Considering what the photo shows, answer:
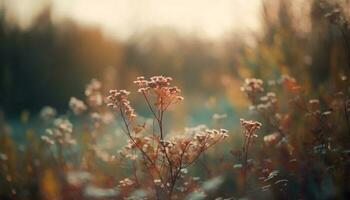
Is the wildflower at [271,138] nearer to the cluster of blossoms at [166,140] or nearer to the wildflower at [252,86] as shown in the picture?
the wildflower at [252,86]

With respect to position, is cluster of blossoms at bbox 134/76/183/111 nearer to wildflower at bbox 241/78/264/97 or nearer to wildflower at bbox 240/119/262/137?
wildflower at bbox 240/119/262/137

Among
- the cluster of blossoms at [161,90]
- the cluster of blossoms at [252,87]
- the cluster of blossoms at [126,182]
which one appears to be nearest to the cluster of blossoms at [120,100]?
the cluster of blossoms at [161,90]

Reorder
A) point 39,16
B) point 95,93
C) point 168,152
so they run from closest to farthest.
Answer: point 168,152
point 95,93
point 39,16

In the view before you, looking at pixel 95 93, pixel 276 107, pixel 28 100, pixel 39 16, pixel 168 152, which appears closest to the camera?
pixel 168 152

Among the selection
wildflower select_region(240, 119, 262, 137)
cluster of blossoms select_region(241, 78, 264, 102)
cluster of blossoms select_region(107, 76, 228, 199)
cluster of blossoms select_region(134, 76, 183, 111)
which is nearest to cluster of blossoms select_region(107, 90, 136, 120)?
cluster of blossoms select_region(107, 76, 228, 199)

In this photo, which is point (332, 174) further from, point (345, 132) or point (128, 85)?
point (128, 85)

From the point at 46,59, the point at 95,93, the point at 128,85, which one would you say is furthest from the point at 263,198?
the point at 46,59

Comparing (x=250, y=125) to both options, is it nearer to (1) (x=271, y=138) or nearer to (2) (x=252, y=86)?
(1) (x=271, y=138)

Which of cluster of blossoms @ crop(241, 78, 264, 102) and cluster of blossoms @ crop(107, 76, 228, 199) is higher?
cluster of blossoms @ crop(241, 78, 264, 102)
